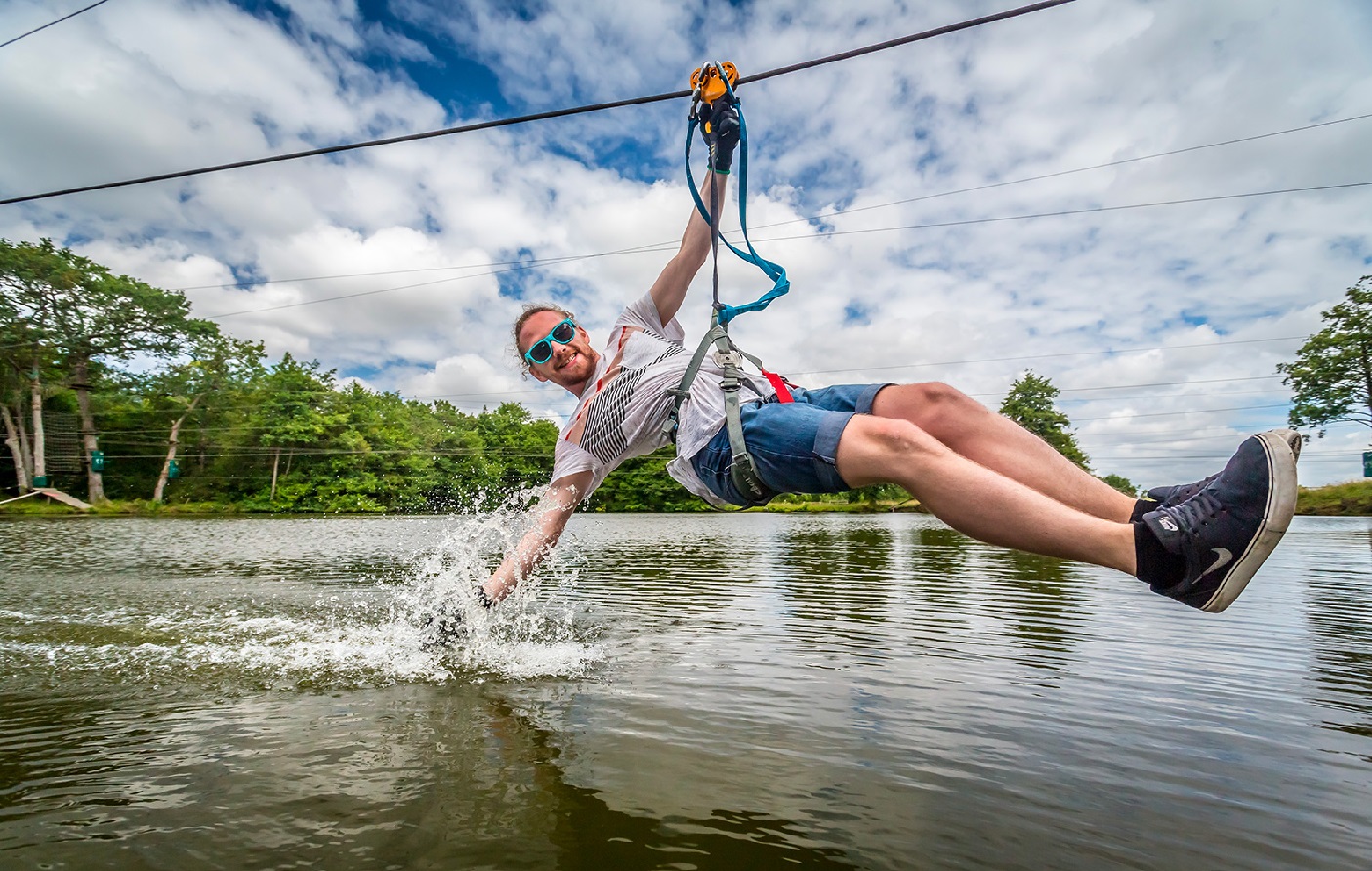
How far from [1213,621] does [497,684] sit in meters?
6.52

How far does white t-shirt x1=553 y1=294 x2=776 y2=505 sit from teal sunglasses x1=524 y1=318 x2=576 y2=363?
0.25 metres

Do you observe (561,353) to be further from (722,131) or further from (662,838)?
(662,838)

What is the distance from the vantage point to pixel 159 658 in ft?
15.2

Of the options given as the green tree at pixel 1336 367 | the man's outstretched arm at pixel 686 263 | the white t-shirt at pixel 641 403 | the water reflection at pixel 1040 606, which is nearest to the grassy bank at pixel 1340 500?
the green tree at pixel 1336 367

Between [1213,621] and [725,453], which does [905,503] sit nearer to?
[1213,621]

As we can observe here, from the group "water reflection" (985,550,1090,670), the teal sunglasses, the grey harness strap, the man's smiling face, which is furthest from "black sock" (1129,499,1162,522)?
the teal sunglasses

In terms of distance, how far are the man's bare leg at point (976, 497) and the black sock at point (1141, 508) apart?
0.05 metres

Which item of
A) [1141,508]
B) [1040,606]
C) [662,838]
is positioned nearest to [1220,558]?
[1141,508]

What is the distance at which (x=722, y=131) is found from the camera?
369 centimetres

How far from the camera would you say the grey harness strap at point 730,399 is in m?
2.92

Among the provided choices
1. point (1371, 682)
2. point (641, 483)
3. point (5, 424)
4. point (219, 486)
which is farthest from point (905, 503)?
point (5, 424)

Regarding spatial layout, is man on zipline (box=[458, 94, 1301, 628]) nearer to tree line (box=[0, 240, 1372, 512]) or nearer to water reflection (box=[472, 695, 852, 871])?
water reflection (box=[472, 695, 852, 871])

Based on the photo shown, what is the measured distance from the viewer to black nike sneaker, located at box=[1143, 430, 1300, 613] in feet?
7.27

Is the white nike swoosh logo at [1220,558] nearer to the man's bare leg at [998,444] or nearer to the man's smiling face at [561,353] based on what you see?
the man's bare leg at [998,444]
